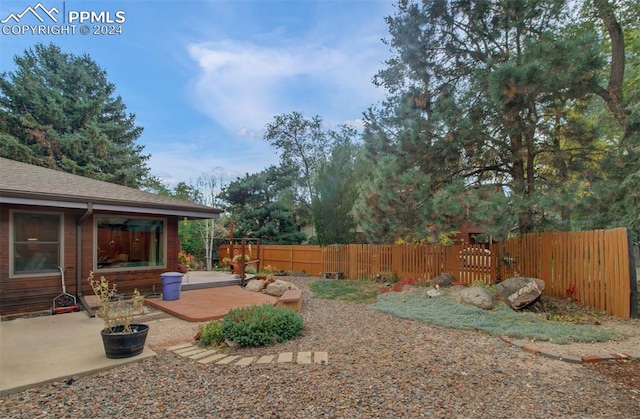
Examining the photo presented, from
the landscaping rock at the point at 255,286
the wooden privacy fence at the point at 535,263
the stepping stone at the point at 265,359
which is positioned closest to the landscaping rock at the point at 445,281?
the wooden privacy fence at the point at 535,263

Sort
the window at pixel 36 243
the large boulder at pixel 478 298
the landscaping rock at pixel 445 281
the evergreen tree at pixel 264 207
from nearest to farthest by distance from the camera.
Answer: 1. the window at pixel 36 243
2. the large boulder at pixel 478 298
3. the landscaping rock at pixel 445 281
4. the evergreen tree at pixel 264 207

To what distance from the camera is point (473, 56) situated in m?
8.00

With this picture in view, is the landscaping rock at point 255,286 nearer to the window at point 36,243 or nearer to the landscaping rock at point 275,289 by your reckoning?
the landscaping rock at point 275,289

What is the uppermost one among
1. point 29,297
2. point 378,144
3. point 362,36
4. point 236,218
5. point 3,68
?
point 3,68

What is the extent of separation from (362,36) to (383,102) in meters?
1.84

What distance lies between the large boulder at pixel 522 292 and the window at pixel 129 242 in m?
7.42

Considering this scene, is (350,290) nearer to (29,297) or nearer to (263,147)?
(29,297)

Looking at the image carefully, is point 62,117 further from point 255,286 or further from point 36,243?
point 255,286

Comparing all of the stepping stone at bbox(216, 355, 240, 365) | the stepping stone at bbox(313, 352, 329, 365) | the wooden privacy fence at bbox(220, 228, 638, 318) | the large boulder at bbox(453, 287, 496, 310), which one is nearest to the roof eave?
the stepping stone at bbox(216, 355, 240, 365)

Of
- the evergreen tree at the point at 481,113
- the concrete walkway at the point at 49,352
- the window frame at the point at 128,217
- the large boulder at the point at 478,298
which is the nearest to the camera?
the concrete walkway at the point at 49,352

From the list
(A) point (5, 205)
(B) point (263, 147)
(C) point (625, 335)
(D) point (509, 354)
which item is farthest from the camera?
(B) point (263, 147)

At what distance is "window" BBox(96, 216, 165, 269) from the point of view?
6867mm

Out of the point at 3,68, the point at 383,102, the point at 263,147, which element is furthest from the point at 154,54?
the point at 263,147

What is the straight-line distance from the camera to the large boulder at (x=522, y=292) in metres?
6.09
